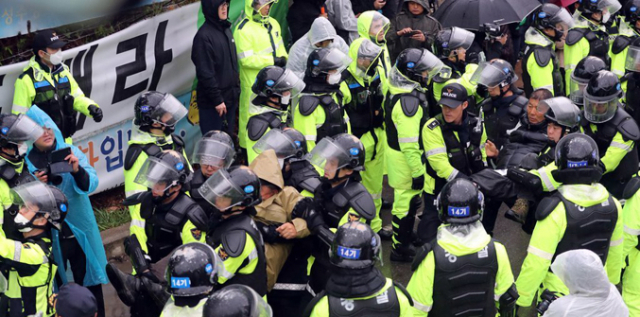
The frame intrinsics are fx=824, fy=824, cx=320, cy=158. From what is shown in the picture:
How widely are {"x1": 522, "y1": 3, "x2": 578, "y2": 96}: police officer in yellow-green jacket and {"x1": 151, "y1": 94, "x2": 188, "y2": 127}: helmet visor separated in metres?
4.40

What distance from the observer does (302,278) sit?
6.48m

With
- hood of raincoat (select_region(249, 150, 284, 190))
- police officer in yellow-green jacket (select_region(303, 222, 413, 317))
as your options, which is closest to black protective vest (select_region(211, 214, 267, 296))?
hood of raincoat (select_region(249, 150, 284, 190))

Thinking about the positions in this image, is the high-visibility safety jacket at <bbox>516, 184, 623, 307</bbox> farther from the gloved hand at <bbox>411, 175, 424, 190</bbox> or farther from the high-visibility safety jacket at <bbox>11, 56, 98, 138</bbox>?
the high-visibility safety jacket at <bbox>11, 56, 98, 138</bbox>

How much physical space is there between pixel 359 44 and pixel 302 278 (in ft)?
9.81

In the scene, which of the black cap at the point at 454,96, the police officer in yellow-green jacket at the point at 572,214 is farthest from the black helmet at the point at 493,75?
the police officer in yellow-green jacket at the point at 572,214

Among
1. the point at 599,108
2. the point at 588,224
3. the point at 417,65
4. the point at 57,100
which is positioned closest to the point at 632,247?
the point at 588,224

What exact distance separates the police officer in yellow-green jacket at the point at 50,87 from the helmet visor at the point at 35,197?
2.02 meters

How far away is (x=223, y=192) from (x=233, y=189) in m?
0.07

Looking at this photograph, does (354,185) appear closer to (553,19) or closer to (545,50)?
(545,50)

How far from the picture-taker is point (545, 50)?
30.8 ft

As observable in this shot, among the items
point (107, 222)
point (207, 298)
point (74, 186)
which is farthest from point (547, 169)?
point (107, 222)

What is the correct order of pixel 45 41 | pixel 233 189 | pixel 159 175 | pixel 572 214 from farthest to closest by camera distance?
pixel 45 41 < pixel 159 175 < pixel 572 214 < pixel 233 189

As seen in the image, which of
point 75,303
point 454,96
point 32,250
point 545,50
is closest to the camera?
point 75,303

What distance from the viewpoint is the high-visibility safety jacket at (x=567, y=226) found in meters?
5.74
